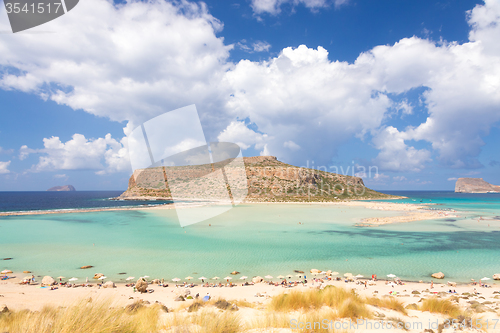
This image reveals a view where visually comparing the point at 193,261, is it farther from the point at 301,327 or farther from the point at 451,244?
the point at 451,244

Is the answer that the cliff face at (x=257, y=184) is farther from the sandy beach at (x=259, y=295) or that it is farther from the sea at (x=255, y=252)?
the sandy beach at (x=259, y=295)

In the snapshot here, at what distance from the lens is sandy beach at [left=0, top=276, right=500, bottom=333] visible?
273 inches

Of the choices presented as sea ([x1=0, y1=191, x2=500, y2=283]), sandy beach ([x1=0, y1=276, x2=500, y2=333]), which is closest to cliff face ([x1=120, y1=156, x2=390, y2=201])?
sea ([x1=0, y1=191, x2=500, y2=283])

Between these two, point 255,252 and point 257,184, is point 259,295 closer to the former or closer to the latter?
point 255,252

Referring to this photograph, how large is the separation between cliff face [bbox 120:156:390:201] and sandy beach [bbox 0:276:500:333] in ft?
211

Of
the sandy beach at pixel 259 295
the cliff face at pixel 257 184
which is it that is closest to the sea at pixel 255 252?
the sandy beach at pixel 259 295

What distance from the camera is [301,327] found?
5.09 meters

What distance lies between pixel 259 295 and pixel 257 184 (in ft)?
251

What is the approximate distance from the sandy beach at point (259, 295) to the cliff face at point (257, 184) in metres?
64.2

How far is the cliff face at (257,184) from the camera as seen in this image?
275 feet

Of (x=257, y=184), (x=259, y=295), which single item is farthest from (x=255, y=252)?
(x=257, y=184)

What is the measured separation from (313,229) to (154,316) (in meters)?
23.5

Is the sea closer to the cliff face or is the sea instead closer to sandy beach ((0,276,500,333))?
sandy beach ((0,276,500,333))

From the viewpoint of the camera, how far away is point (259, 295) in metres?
10.0
